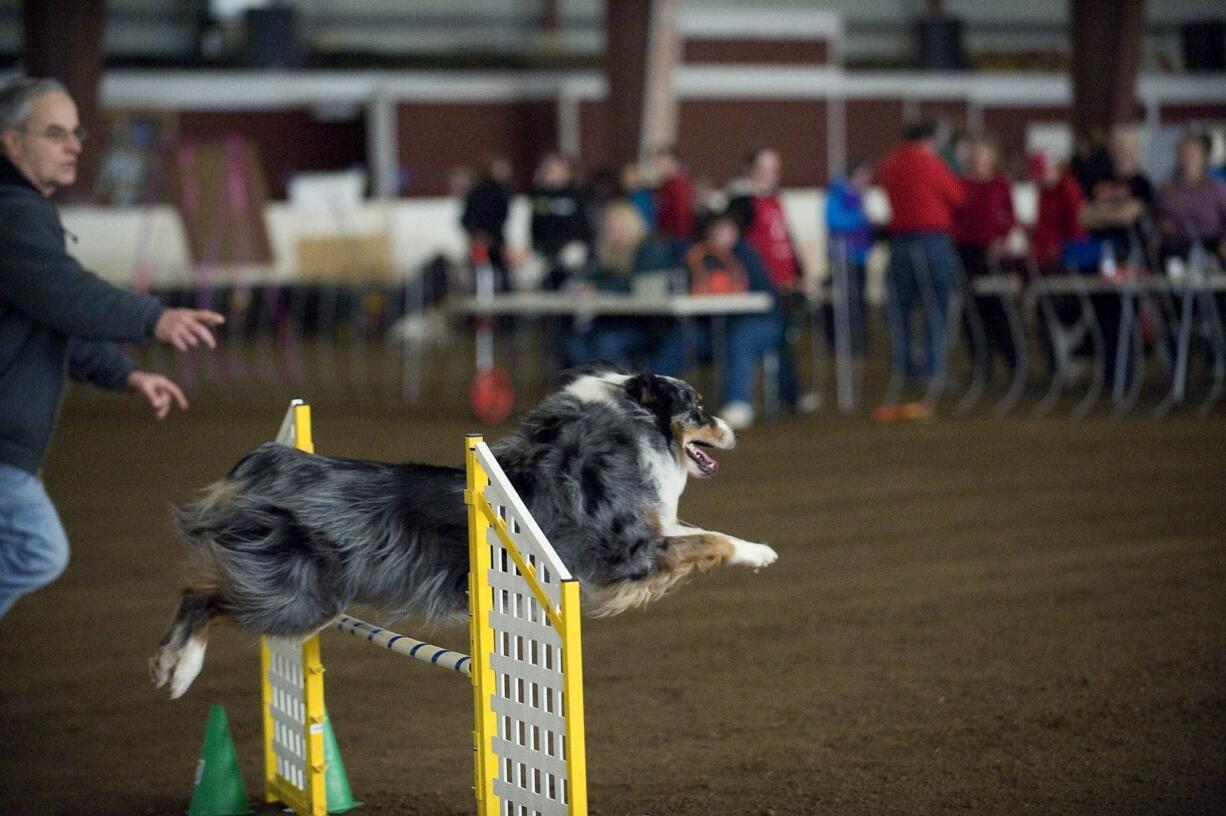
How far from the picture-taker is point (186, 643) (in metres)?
3.36

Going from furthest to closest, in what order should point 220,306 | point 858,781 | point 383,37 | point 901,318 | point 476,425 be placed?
point 383,37, point 220,306, point 901,318, point 476,425, point 858,781

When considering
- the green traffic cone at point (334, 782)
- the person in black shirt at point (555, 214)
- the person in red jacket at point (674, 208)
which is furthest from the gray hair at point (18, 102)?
the person in black shirt at point (555, 214)

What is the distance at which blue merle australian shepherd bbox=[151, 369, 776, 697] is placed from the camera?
10.7 feet

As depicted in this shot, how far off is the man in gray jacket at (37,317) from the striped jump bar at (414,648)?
0.70 m

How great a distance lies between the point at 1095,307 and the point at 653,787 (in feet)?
24.9

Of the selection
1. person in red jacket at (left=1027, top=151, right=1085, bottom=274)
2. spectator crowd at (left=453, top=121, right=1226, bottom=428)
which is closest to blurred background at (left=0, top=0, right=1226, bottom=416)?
spectator crowd at (left=453, top=121, right=1226, bottom=428)

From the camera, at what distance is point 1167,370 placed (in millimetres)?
10992

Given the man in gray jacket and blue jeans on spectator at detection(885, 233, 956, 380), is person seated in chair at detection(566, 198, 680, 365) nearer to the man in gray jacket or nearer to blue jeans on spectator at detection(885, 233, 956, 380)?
blue jeans on spectator at detection(885, 233, 956, 380)

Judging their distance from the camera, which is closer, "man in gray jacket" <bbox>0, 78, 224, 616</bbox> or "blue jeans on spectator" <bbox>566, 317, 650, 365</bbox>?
"man in gray jacket" <bbox>0, 78, 224, 616</bbox>

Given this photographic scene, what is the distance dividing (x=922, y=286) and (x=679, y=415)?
295 inches

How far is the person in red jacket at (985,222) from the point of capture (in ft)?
35.6

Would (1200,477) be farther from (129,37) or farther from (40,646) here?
(129,37)

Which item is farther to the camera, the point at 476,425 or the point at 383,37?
the point at 383,37

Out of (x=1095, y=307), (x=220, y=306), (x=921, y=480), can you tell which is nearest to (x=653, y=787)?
(x=921, y=480)
